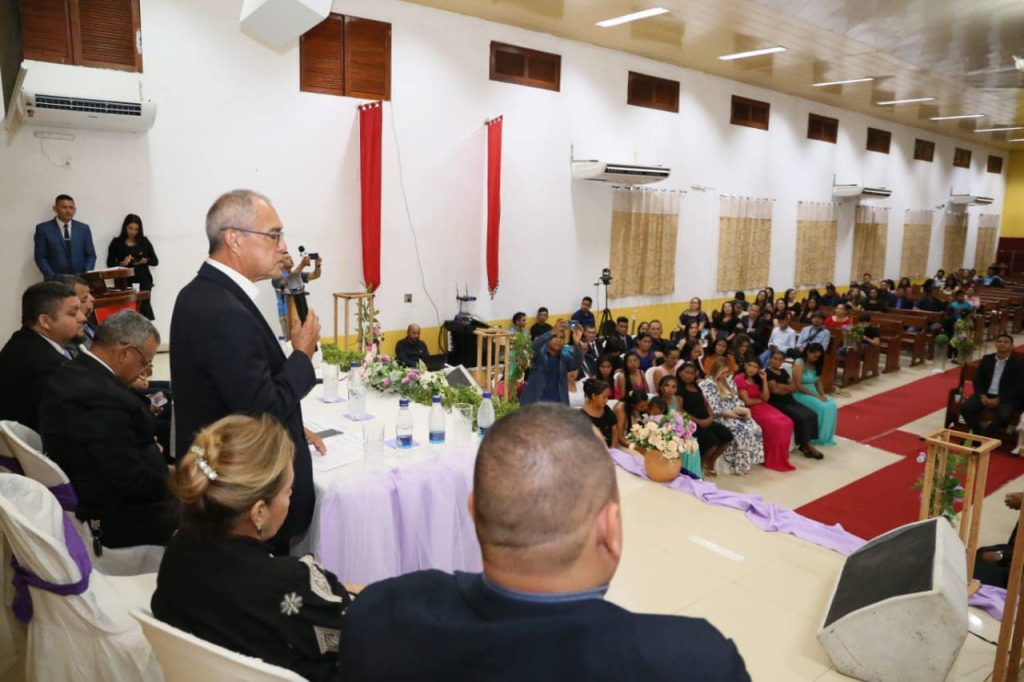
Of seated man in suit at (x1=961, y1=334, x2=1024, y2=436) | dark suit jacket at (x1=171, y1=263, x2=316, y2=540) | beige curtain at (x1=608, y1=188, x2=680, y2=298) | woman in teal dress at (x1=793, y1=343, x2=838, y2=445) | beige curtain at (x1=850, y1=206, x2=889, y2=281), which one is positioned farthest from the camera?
beige curtain at (x1=850, y1=206, x2=889, y2=281)

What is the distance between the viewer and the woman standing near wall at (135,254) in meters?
6.53

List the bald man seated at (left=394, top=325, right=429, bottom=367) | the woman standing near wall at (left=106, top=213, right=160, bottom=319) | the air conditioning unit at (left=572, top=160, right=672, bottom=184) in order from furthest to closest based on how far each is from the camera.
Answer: the air conditioning unit at (left=572, top=160, right=672, bottom=184) → the bald man seated at (left=394, top=325, right=429, bottom=367) → the woman standing near wall at (left=106, top=213, right=160, bottom=319)

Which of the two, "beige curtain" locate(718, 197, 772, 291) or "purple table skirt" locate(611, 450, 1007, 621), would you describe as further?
"beige curtain" locate(718, 197, 772, 291)

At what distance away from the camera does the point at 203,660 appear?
4.63ft

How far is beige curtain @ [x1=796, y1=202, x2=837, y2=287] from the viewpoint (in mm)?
14938

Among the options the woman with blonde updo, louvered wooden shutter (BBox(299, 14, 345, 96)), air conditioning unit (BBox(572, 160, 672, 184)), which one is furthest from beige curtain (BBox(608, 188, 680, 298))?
the woman with blonde updo

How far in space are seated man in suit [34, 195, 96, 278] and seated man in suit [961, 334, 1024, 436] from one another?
30.9 ft

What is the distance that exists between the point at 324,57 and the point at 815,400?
6709 mm

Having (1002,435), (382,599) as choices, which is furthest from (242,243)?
(1002,435)

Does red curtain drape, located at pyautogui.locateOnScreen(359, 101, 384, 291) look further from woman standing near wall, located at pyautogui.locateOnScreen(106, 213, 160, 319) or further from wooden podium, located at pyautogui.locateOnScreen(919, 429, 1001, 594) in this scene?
wooden podium, located at pyautogui.locateOnScreen(919, 429, 1001, 594)

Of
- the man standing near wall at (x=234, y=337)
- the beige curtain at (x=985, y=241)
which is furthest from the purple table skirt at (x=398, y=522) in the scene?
the beige curtain at (x=985, y=241)

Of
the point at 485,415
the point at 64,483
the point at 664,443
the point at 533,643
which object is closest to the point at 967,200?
the point at 664,443

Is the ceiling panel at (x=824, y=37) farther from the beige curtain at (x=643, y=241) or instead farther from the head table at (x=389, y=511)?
the head table at (x=389, y=511)

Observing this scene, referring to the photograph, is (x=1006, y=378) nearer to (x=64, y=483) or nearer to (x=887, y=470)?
(x=887, y=470)
